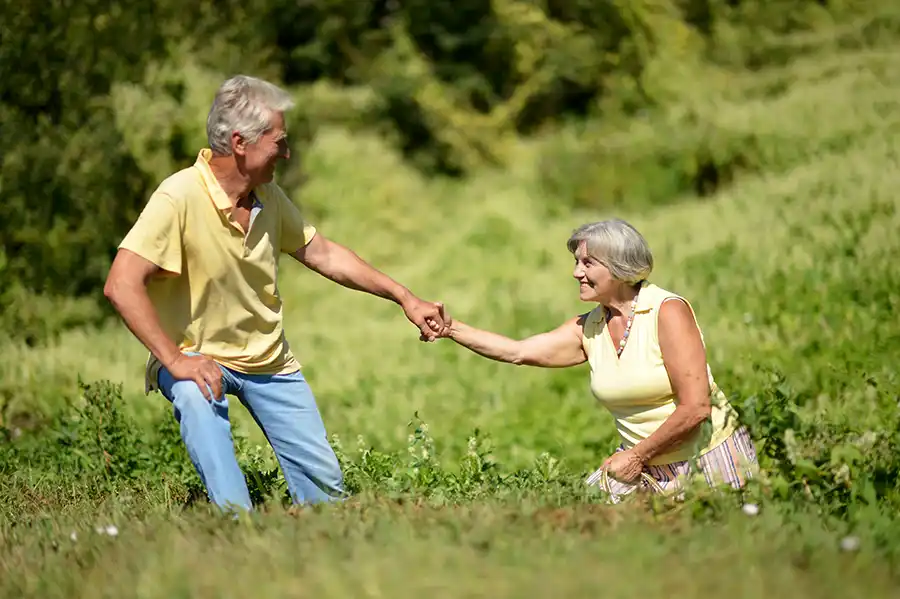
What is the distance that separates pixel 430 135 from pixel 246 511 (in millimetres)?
19180

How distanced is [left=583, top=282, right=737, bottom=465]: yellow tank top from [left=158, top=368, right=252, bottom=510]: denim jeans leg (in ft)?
5.55

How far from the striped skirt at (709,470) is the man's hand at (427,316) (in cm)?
121

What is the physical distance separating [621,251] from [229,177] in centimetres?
174

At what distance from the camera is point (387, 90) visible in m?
22.6

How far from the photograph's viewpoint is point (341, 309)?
14062 mm

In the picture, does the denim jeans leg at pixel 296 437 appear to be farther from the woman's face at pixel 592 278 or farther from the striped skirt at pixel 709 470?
the woman's face at pixel 592 278

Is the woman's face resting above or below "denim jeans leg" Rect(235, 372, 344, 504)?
above

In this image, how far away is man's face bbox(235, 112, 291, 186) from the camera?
15.4 ft

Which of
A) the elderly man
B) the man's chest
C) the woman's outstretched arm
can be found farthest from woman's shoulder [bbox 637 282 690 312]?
the man's chest

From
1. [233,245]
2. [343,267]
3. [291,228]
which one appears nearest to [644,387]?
[343,267]

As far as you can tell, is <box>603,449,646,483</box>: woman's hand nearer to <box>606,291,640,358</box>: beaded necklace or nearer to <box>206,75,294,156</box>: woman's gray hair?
<box>606,291,640,358</box>: beaded necklace

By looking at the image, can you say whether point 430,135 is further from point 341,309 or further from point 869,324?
point 869,324

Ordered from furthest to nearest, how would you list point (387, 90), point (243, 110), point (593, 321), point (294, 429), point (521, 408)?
1. point (387, 90)
2. point (521, 408)
3. point (593, 321)
4. point (294, 429)
5. point (243, 110)

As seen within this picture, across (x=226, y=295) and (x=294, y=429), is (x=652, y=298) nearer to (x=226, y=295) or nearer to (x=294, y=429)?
(x=294, y=429)
